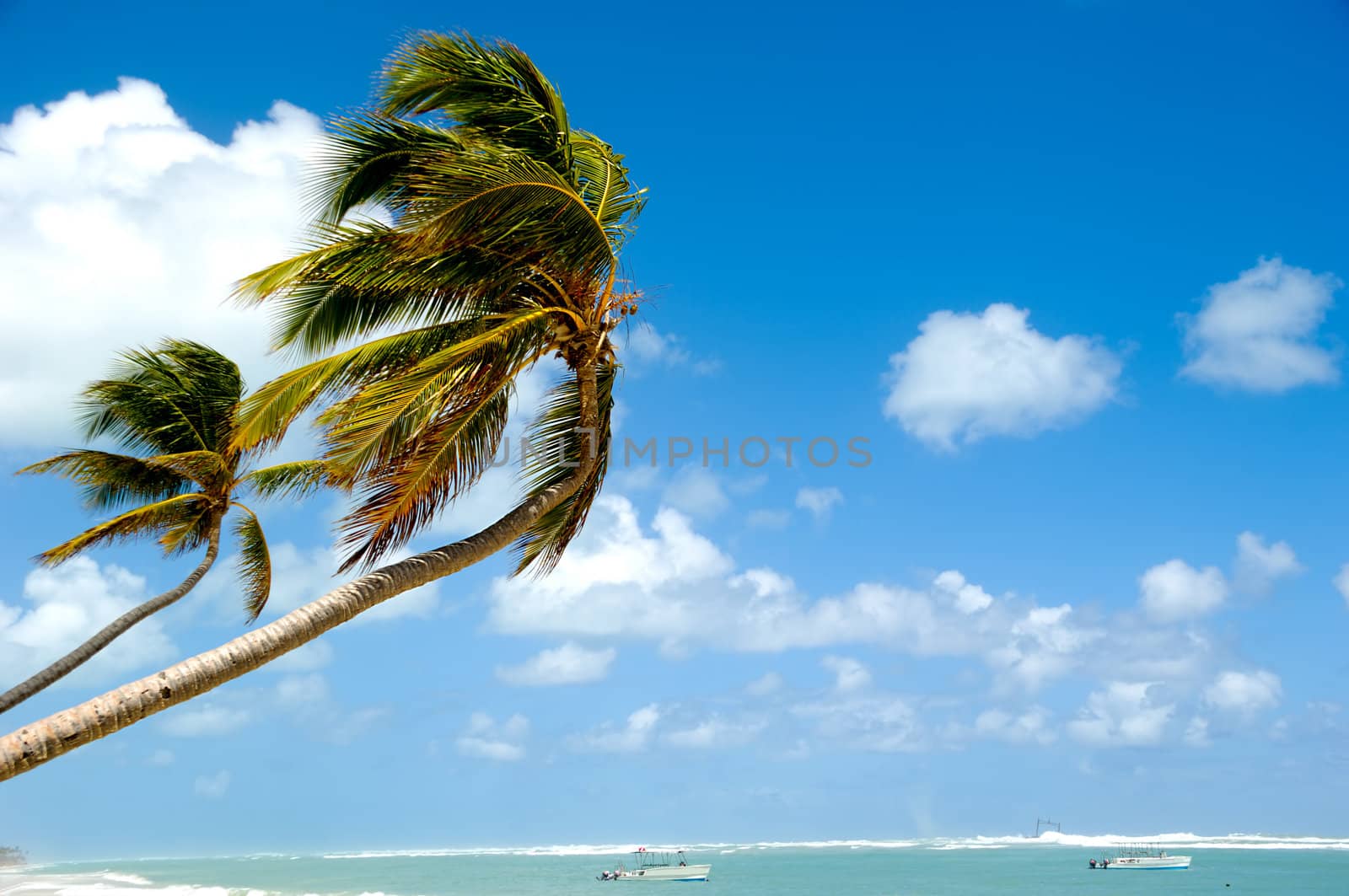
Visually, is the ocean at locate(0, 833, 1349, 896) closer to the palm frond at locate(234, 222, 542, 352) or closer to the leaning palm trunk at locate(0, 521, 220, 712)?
the leaning palm trunk at locate(0, 521, 220, 712)

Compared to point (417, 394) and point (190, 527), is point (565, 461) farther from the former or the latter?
point (190, 527)

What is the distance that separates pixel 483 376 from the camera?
7.12m

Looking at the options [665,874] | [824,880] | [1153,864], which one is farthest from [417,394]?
[1153,864]

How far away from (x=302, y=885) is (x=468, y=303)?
71701mm

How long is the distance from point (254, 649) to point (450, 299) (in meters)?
3.05

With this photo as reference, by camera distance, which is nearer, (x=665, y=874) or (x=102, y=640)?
(x=102, y=640)

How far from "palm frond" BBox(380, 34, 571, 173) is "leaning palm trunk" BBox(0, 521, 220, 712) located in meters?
6.64

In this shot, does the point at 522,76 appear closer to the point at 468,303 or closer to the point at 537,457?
the point at 468,303

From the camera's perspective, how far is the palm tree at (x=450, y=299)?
6410 millimetres

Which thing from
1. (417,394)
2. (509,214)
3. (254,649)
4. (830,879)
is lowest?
(830,879)

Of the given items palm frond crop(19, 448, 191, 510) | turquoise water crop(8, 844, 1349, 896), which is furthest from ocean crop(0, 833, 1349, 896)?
palm frond crop(19, 448, 191, 510)

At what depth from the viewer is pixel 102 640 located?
11156 mm

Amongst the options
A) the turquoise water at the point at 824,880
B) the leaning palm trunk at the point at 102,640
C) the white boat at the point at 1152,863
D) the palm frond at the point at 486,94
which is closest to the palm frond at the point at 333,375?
the palm frond at the point at 486,94

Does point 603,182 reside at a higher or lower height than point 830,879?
higher
